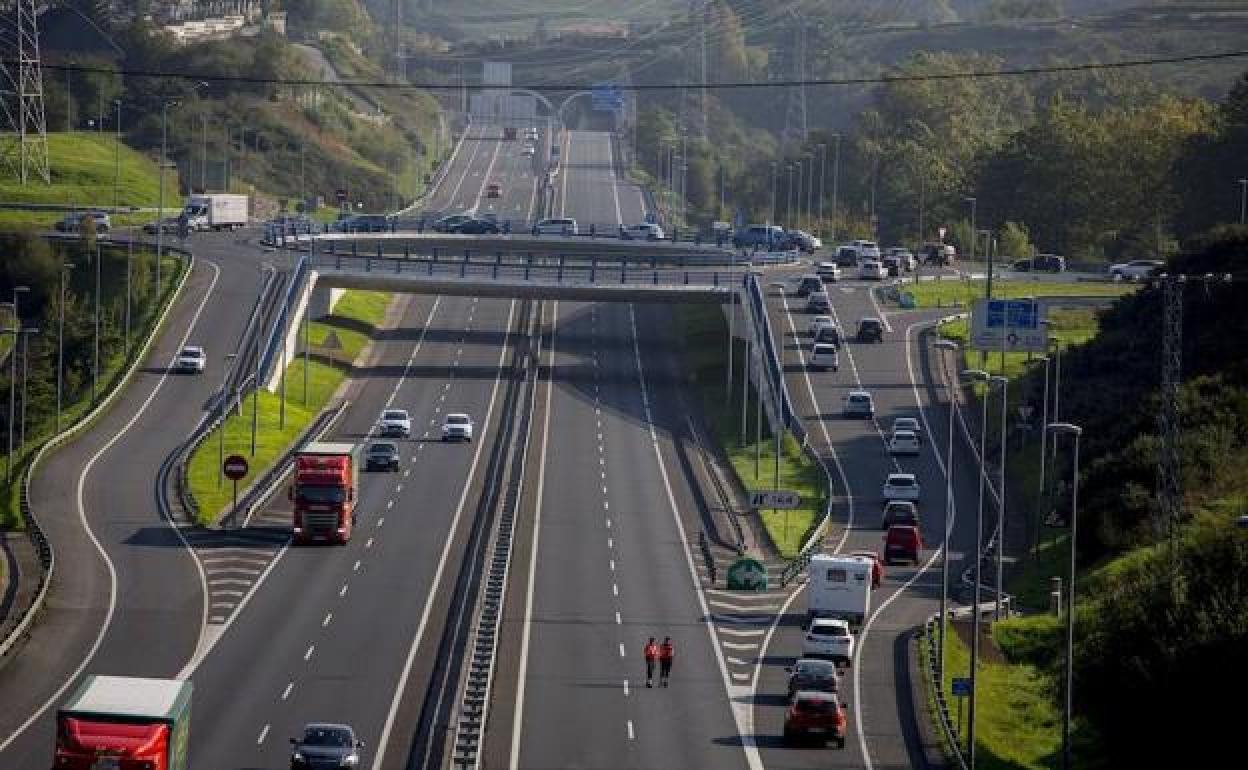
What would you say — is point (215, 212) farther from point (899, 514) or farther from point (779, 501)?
point (779, 501)

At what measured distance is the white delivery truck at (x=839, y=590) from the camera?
75.6 m

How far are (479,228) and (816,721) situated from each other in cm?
11616

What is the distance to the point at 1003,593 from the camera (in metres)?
84.1

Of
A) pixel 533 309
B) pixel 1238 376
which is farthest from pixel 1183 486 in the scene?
pixel 533 309

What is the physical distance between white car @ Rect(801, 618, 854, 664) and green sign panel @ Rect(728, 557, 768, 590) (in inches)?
427

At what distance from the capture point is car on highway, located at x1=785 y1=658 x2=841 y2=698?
62.1 m

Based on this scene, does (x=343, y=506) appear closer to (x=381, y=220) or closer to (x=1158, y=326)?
(x=1158, y=326)

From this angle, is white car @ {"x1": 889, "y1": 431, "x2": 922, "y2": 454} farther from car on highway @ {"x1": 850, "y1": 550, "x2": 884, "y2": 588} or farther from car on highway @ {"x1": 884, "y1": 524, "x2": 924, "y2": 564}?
car on highway @ {"x1": 884, "y1": 524, "x2": 924, "y2": 564}

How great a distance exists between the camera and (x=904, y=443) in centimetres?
11075

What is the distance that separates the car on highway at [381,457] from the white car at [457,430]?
8.58m

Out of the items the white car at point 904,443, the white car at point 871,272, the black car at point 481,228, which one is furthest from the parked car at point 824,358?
the black car at point 481,228

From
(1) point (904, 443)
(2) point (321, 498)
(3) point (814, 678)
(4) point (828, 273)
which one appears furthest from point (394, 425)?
(3) point (814, 678)

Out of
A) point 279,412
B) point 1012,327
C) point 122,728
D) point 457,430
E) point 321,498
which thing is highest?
point 1012,327

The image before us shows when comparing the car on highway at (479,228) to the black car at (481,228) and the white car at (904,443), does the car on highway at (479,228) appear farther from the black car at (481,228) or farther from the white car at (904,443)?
the white car at (904,443)
